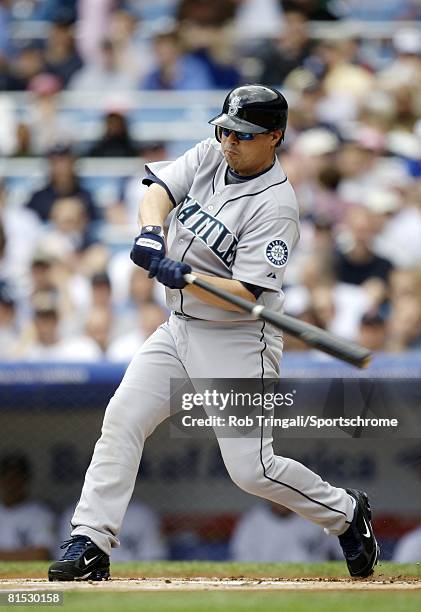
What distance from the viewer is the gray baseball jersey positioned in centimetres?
411

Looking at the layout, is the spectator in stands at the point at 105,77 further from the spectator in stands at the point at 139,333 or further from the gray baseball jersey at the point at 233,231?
the gray baseball jersey at the point at 233,231

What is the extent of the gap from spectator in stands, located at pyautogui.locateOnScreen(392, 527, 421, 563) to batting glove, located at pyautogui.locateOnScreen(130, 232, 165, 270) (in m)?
3.08

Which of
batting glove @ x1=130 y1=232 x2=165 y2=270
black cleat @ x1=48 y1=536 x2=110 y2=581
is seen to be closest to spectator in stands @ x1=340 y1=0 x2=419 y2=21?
batting glove @ x1=130 y1=232 x2=165 y2=270

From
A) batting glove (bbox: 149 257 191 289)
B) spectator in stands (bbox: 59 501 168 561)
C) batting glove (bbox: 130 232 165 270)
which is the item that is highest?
batting glove (bbox: 130 232 165 270)

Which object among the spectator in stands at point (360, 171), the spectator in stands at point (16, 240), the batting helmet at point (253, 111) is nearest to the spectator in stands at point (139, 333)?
the spectator in stands at point (16, 240)

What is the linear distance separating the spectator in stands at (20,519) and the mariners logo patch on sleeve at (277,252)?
3210 millimetres

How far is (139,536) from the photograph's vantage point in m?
6.85

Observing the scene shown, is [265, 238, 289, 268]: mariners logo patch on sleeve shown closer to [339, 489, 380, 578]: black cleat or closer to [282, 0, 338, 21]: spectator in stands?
[339, 489, 380, 578]: black cleat

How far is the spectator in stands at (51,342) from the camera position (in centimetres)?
708

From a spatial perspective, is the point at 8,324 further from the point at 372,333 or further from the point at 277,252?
the point at 277,252

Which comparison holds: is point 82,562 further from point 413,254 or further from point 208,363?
point 413,254

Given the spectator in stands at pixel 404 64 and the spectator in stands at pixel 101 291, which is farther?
the spectator in stands at pixel 404 64

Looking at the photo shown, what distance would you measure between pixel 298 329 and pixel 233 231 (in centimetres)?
41

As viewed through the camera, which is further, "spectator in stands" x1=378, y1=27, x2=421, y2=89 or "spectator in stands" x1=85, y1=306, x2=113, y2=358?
"spectator in stands" x1=378, y1=27, x2=421, y2=89
